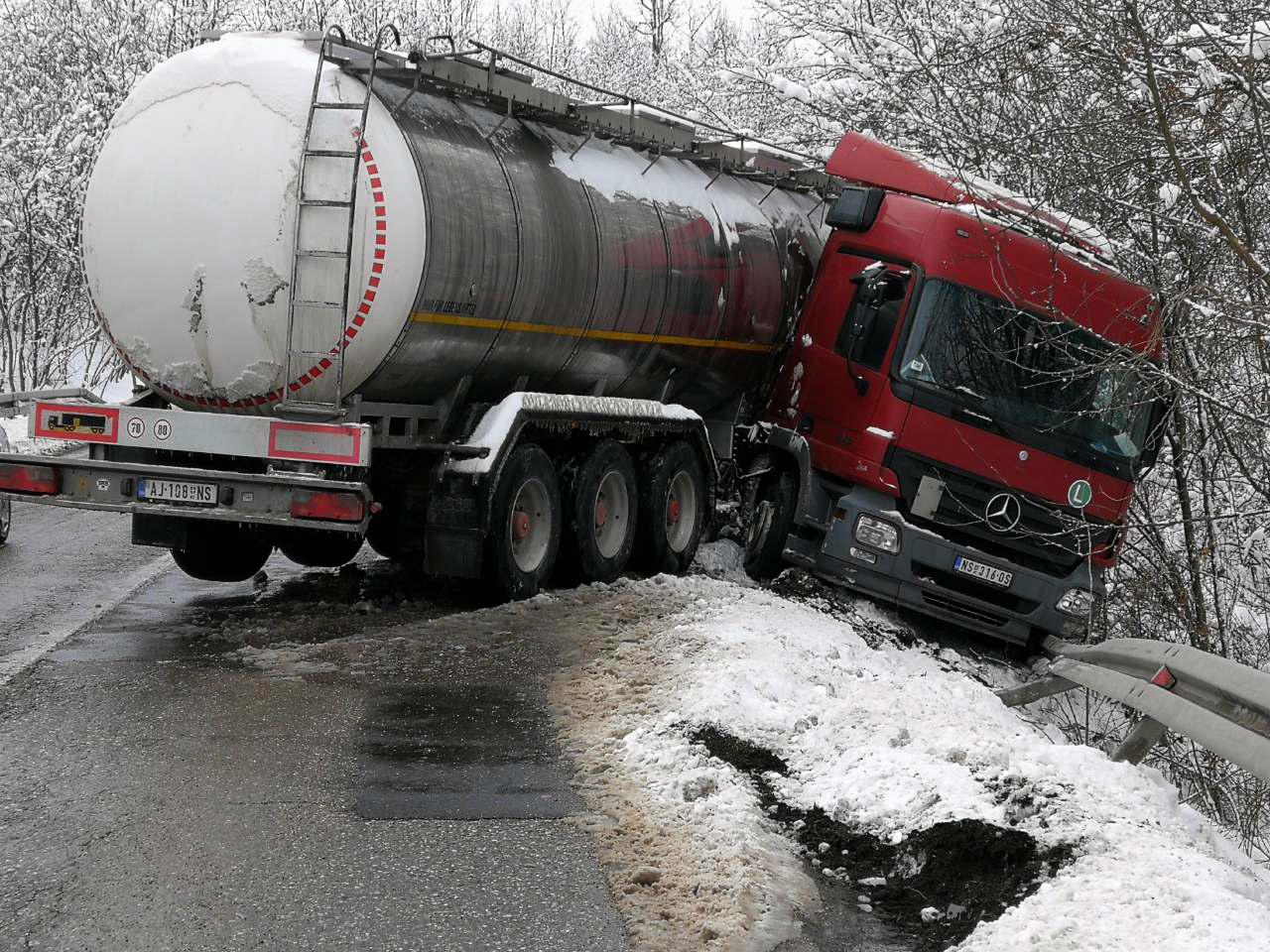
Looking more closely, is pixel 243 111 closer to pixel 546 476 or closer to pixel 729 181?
pixel 546 476

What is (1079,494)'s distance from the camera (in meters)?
11.5

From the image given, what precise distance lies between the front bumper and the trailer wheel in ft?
13.5

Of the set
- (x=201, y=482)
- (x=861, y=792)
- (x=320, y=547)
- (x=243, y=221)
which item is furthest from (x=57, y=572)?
(x=861, y=792)

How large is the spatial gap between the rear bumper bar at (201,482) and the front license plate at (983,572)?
197 inches

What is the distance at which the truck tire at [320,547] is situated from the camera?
10.1 metres

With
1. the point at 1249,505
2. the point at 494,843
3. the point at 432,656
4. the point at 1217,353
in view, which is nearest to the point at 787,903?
the point at 494,843

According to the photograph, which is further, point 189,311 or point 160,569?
point 160,569

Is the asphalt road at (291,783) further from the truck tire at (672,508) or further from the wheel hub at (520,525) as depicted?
the truck tire at (672,508)

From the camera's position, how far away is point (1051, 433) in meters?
11.5

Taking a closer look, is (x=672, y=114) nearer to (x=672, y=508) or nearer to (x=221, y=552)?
(x=672, y=508)

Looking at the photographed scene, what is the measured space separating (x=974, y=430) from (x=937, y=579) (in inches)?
45.9

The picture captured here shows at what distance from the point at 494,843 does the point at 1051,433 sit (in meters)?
7.49

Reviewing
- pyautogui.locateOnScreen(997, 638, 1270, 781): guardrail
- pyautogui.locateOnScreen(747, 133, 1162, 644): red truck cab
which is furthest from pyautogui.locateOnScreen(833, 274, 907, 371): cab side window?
pyautogui.locateOnScreen(997, 638, 1270, 781): guardrail

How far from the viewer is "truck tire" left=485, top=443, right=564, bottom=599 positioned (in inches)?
371
